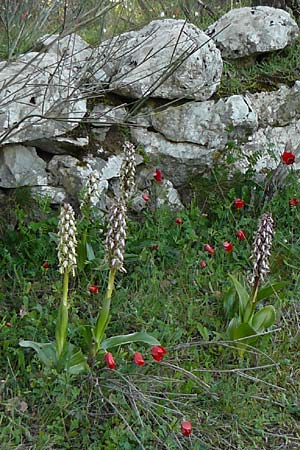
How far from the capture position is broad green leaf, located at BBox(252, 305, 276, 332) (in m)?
3.35

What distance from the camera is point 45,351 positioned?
299 centimetres

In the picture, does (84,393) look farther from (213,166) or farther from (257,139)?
(257,139)

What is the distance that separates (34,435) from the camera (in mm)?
2797

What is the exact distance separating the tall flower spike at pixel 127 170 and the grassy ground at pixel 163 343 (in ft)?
1.17

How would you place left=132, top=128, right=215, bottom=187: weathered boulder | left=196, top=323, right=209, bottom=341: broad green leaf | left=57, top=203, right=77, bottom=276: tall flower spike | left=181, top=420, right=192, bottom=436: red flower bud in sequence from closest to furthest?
1. left=181, top=420, right=192, bottom=436: red flower bud
2. left=57, top=203, right=77, bottom=276: tall flower spike
3. left=196, top=323, right=209, bottom=341: broad green leaf
4. left=132, top=128, right=215, bottom=187: weathered boulder

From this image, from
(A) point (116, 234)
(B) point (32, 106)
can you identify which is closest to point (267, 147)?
(B) point (32, 106)

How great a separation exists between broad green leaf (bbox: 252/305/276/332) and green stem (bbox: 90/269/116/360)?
0.83 meters

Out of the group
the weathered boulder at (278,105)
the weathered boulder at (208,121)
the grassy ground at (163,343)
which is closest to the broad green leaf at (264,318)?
the grassy ground at (163,343)

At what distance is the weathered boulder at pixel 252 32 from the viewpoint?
484 centimetres

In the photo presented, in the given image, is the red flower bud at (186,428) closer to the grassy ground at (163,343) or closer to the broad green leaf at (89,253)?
the grassy ground at (163,343)

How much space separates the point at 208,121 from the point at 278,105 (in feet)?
2.10

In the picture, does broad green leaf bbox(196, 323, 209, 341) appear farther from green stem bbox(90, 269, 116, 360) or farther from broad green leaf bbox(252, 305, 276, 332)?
green stem bbox(90, 269, 116, 360)

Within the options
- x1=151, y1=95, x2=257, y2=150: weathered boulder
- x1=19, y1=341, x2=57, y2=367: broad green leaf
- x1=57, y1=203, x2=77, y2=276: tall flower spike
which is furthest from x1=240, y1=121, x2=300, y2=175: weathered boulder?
x1=19, y1=341, x2=57, y2=367: broad green leaf

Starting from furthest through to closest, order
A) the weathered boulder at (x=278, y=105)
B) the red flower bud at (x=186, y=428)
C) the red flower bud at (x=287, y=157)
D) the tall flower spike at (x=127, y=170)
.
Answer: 1. the weathered boulder at (x=278, y=105)
2. the red flower bud at (x=287, y=157)
3. the tall flower spike at (x=127, y=170)
4. the red flower bud at (x=186, y=428)
